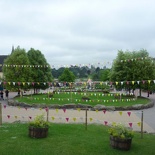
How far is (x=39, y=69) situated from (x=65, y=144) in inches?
1094

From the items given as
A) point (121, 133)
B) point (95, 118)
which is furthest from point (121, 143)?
point (95, 118)

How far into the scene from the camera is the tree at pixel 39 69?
35.8m

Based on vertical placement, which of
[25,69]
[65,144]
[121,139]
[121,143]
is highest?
[25,69]

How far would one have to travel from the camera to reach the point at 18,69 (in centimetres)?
3347

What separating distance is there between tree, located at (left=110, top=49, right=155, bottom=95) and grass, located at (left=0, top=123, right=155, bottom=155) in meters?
20.9

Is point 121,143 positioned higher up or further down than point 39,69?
further down

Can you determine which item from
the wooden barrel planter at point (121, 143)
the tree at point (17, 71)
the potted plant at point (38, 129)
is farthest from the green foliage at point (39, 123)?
the tree at point (17, 71)

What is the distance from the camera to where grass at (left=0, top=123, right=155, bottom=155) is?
8.66 metres

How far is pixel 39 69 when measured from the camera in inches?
1435

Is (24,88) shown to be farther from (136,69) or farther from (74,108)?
(136,69)

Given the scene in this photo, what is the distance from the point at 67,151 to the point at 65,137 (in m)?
2.09

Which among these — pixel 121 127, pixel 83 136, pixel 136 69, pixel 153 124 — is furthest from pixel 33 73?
pixel 121 127

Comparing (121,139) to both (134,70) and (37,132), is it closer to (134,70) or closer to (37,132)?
(37,132)

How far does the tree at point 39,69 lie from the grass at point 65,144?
78.5 feet
